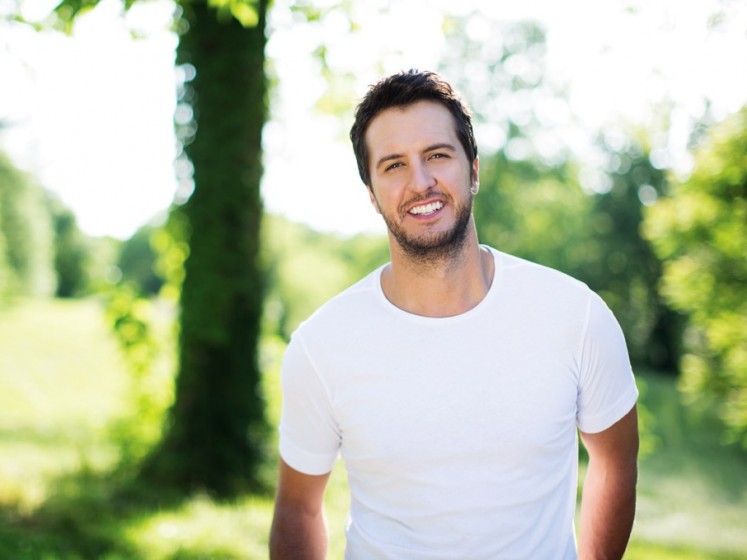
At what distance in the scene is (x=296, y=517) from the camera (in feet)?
7.60

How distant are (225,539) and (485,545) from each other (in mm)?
3336

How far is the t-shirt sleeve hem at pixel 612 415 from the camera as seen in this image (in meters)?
2.17

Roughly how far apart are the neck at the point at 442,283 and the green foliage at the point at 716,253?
12.0m

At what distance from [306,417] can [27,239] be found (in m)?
42.1

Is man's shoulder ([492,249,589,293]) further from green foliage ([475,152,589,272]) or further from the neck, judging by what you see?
green foliage ([475,152,589,272])

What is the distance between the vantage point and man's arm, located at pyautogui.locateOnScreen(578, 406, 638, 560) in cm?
221

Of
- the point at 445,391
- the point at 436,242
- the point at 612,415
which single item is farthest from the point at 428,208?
the point at 612,415

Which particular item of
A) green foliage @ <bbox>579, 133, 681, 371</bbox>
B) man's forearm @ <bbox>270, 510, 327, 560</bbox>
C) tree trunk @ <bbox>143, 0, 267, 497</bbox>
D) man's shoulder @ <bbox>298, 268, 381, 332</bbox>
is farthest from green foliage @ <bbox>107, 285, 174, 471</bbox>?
green foliage @ <bbox>579, 133, 681, 371</bbox>

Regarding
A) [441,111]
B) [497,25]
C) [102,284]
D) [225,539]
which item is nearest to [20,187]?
[497,25]

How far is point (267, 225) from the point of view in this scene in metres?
7.27

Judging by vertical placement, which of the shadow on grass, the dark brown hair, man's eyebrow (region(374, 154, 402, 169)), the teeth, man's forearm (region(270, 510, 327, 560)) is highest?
the dark brown hair

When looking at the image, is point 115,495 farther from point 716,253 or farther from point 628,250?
point 628,250

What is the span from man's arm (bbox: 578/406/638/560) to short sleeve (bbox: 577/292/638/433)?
0.15 feet

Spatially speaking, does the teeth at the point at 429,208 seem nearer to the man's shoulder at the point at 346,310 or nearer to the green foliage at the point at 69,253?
the man's shoulder at the point at 346,310
